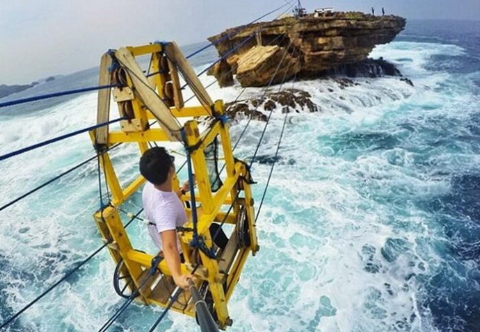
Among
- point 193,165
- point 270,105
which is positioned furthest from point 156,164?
point 270,105

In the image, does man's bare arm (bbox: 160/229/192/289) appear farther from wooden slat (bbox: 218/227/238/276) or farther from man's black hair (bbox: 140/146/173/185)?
wooden slat (bbox: 218/227/238/276)

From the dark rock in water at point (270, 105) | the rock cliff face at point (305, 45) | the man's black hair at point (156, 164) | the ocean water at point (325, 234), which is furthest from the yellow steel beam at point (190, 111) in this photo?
the rock cliff face at point (305, 45)

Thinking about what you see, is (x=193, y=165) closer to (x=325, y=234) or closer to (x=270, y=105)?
(x=325, y=234)

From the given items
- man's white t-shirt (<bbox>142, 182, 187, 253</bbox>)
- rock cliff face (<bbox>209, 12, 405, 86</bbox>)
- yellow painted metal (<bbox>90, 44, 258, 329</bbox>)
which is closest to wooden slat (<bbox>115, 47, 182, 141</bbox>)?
yellow painted metal (<bbox>90, 44, 258, 329</bbox>)

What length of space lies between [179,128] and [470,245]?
10.2 m

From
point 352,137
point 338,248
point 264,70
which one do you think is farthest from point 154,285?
point 264,70

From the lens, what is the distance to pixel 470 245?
9.32 meters

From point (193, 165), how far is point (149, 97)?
80 cm

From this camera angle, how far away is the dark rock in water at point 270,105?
20.8 metres

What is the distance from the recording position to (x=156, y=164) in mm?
2834

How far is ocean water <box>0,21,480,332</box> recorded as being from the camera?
25.6ft

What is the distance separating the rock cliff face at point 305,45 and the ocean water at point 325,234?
17.0 ft

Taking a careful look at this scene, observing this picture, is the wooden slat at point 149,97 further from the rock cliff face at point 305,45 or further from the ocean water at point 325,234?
the rock cliff face at point 305,45

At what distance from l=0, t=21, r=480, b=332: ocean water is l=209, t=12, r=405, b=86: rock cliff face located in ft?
17.0
